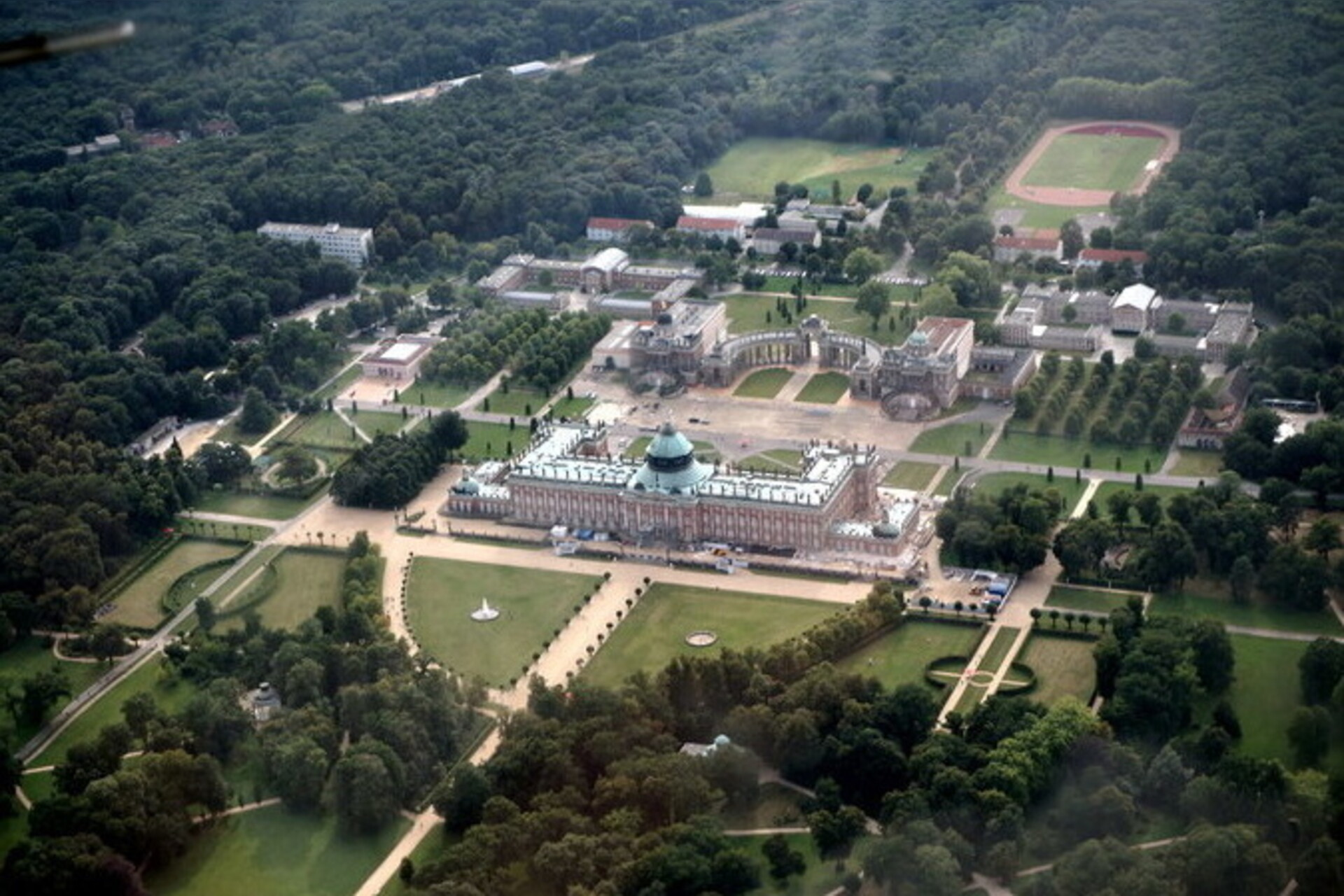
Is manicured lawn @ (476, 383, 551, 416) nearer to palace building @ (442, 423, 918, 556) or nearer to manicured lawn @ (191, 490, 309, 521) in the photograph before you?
palace building @ (442, 423, 918, 556)

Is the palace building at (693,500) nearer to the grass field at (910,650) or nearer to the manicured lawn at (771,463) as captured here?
the manicured lawn at (771,463)

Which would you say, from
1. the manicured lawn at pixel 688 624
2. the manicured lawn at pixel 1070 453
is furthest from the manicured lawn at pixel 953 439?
the manicured lawn at pixel 688 624

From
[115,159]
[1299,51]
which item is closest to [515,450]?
[115,159]

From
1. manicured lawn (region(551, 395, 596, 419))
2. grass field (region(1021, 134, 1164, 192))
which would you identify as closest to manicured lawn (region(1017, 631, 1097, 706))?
manicured lawn (region(551, 395, 596, 419))

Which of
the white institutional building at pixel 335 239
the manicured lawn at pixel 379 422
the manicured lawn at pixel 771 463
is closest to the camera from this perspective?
the manicured lawn at pixel 771 463

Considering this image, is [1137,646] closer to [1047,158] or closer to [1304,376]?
[1304,376]

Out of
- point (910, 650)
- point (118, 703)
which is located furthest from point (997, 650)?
point (118, 703)
